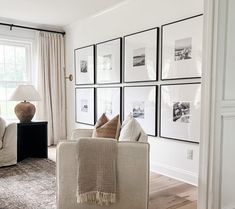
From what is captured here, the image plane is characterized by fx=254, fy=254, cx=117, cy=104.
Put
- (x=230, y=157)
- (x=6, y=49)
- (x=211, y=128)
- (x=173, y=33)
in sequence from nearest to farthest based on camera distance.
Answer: (x=211, y=128), (x=230, y=157), (x=173, y=33), (x=6, y=49)

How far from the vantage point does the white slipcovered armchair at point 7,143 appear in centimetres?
346

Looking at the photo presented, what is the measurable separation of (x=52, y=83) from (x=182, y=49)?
2829 millimetres

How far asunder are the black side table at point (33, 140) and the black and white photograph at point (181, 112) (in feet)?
6.94

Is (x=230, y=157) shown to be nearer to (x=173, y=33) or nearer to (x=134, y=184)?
(x=134, y=184)

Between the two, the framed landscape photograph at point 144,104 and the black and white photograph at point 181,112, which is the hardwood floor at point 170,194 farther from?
the black and white photograph at point 181,112

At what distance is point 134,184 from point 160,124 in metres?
1.47

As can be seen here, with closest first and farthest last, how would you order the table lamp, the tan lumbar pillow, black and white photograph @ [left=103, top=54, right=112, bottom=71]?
the tan lumbar pillow → the table lamp → black and white photograph @ [left=103, top=54, right=112, bottom=71]

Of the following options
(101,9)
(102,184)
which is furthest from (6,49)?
(102,184)

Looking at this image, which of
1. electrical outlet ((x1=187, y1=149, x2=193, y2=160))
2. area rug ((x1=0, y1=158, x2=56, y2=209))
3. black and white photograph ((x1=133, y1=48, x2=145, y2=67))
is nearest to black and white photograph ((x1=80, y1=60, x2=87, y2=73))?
black and white photograph ((x1=133, y1=48, x2=145, y2=67))

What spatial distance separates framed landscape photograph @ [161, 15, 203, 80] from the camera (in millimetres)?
2799

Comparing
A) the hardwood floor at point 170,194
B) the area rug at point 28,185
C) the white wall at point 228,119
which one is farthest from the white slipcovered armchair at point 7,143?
the white wall at point 228,119

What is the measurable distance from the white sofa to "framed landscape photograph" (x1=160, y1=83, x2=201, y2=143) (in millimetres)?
1167

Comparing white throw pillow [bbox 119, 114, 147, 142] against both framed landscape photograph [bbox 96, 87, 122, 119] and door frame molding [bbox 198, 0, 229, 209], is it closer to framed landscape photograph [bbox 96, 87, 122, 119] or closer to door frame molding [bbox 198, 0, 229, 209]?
door frame molding [bbox 198, 0, 229, 209]

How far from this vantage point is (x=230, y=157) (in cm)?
196
